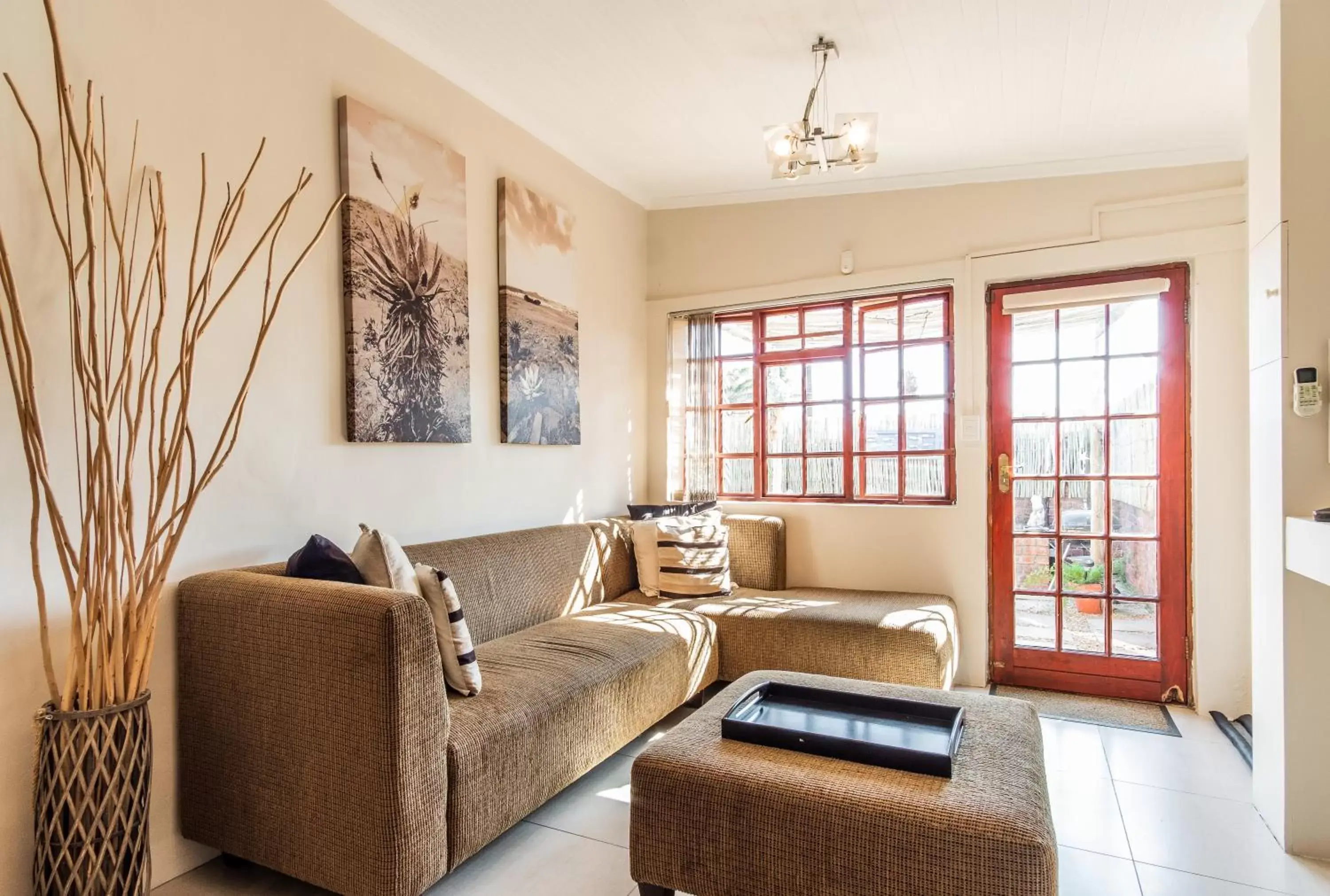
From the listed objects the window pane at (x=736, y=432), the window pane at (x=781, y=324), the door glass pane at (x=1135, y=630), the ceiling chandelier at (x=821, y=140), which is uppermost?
the ceiling chandelier at (x=821, y=140)

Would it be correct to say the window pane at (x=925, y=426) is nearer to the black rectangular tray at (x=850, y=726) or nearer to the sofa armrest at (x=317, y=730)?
the black rectangular tray at (x=850, y=726)

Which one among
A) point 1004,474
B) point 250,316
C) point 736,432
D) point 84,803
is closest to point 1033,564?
point 1004,474

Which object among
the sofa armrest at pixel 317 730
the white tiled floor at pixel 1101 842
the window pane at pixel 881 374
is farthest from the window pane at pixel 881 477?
the sofa armrest at pixel 317 730

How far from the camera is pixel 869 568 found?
3.74 metres

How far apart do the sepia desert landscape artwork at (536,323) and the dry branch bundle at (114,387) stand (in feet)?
3.72

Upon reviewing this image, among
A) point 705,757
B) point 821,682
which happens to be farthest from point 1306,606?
point 705,757

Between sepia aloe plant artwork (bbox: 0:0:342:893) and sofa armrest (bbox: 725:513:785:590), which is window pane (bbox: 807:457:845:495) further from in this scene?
sepia aloe plant artwork (bbox: 0:0:342:893)

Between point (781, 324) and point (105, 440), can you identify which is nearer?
point (105, 440)

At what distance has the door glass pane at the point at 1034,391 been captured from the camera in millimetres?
3471

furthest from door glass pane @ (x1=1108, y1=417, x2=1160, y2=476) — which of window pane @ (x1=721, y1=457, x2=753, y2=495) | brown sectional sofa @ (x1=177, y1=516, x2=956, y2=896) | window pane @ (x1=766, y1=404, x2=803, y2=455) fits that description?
brown sectional sofa @ (x1=177, y1=516, x2=956, y2=896)

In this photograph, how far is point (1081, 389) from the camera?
11.2 feet

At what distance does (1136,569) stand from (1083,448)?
59 cm

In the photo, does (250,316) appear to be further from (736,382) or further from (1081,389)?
(1081,389)

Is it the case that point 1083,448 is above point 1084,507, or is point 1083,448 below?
above
